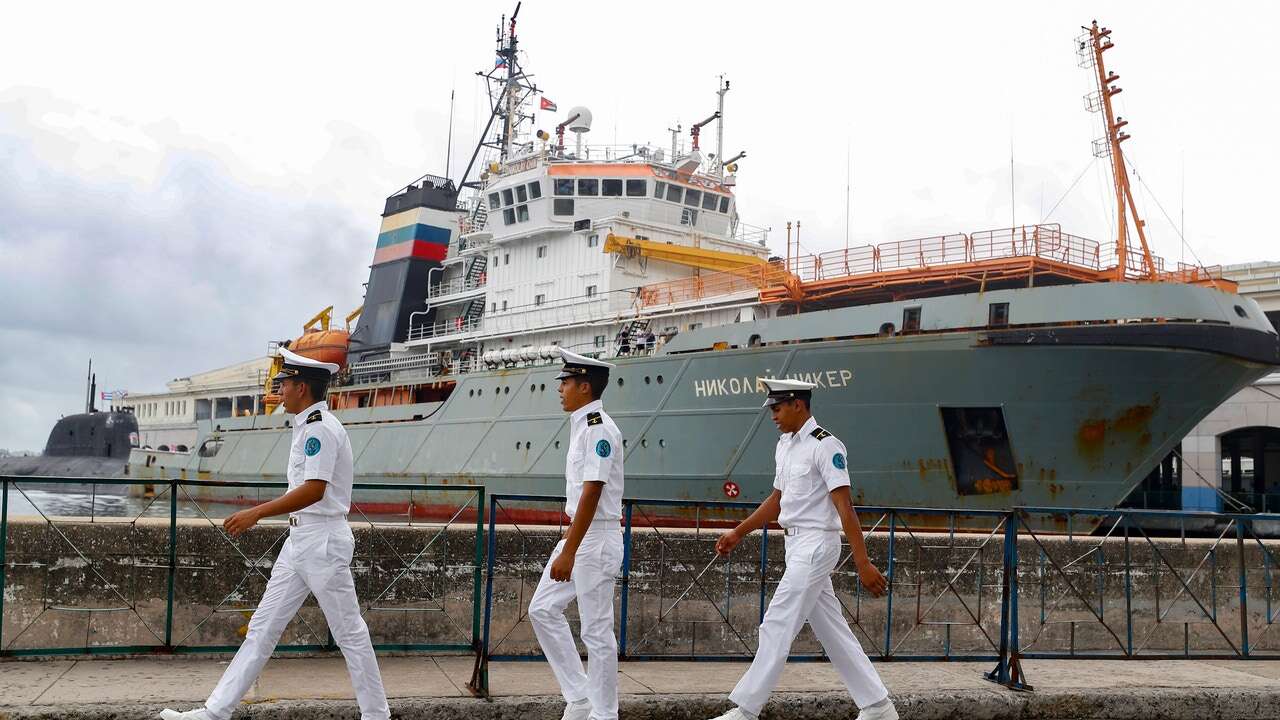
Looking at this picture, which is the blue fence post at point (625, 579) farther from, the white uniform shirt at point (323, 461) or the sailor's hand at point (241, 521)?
the sailor's hand at point (241, 521)

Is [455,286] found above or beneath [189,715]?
above

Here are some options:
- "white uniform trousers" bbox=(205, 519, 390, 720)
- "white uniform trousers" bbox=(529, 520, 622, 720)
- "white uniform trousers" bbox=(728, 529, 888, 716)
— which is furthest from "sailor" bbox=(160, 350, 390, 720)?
"white uniform trousers" bbox=(728, 529, 888, 716)

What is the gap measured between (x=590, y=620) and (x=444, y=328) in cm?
2301

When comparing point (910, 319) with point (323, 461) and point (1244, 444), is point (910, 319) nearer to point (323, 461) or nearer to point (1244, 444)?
point (323, 461)

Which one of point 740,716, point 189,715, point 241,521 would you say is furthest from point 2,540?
point 740,716

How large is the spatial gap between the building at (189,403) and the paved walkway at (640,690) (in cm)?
3972

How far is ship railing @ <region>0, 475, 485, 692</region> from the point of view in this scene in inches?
233

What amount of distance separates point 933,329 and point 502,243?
1199 cm

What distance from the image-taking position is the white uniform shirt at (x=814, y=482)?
4891mm

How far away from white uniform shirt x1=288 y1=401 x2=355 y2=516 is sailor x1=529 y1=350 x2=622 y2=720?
3.08ft

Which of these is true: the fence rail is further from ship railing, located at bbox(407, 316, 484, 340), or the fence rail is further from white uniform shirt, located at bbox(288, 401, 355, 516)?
ship railing, located at bbox(407, 316, 484, 340)

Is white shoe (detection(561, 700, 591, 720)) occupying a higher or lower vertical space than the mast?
lower

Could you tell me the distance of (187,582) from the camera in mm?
6191

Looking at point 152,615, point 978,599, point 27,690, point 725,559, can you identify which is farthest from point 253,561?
point 978,599
